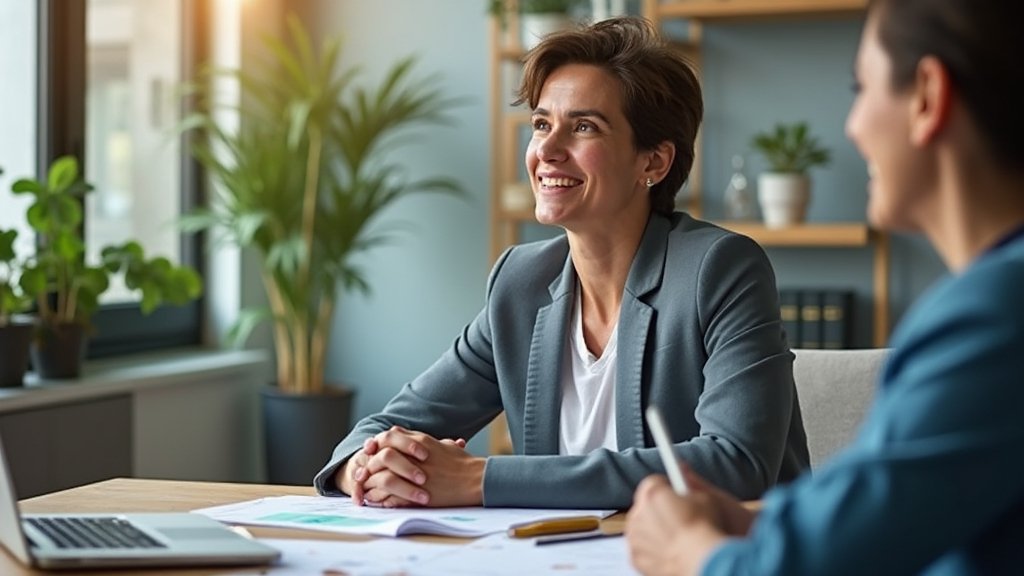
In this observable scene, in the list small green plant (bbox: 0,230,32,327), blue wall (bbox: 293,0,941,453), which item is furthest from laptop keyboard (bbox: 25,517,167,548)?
blue wall (bbox: 293,0,941,453)

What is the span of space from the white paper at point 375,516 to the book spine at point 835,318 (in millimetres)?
2447

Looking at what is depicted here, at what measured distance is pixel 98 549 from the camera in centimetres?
147

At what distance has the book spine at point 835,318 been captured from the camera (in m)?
4.05

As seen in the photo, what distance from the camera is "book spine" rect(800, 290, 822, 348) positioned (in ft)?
13.3

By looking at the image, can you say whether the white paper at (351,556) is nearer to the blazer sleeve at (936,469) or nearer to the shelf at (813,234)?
the blazer sleeve at (936,469)

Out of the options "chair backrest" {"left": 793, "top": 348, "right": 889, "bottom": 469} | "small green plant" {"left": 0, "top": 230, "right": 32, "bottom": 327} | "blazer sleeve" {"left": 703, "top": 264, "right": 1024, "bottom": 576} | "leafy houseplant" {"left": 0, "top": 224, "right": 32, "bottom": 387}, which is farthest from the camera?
"leafy houseplant" {"left": 0, "top": 224, "right": 32, "bottom": 387}

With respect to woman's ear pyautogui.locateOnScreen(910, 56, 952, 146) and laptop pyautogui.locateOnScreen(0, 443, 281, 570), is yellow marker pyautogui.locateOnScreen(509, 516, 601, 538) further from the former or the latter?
woman's ear pyautogui.locateOnScreen(910, 56, 952, 146)

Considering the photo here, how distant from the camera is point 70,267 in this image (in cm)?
351

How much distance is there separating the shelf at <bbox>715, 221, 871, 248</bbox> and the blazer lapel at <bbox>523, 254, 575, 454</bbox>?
6.25 feet

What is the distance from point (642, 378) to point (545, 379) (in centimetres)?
16

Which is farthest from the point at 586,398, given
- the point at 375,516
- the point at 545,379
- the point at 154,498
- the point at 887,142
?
the point at 887,142

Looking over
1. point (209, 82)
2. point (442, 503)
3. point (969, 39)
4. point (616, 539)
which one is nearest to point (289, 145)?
point (209, 82)

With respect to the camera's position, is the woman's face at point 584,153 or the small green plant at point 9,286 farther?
the small green plant at point 9,286

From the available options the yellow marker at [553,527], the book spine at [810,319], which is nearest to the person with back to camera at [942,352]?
the yellow marker at [553,527]
